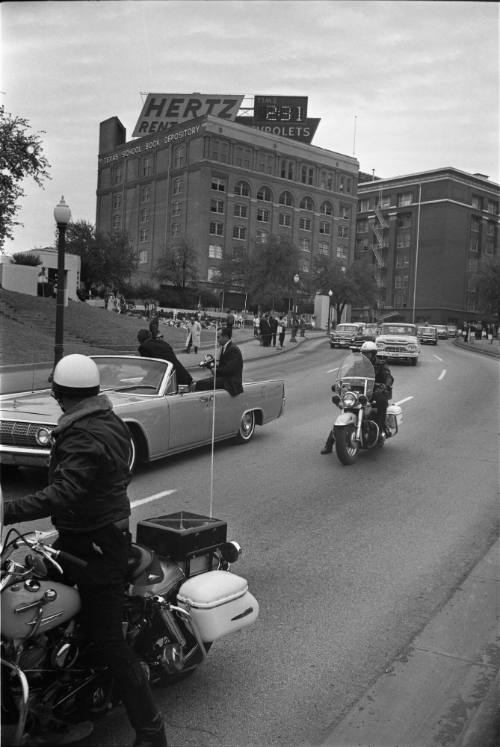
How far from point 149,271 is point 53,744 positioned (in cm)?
5656

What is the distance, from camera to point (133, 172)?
10.1m

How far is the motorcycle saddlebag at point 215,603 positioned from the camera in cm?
326

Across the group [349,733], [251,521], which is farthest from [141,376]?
[349,733]

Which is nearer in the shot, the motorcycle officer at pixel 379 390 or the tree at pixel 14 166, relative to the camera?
the motorcycle officer at pixel 379 390

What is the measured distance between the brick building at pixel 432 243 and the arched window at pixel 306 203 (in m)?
75.8

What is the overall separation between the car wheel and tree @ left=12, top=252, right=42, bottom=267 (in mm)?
31821

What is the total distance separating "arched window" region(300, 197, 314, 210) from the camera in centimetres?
1373

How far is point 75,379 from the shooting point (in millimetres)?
2910

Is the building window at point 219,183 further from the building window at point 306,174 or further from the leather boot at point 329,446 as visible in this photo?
the leather boot at point 329,446

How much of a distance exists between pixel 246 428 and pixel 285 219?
27.8ft

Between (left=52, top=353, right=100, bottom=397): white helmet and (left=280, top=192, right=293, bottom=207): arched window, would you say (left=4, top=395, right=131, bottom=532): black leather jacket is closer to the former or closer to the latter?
(left=52, top=353, right=100, bottom=397): white helmet

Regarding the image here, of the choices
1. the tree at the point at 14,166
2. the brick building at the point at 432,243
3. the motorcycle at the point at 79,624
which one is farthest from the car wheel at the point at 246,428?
the brick building at the point at 432,243

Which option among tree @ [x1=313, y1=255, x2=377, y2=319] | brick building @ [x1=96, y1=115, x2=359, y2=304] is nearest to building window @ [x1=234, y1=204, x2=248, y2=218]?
brick building @ [x1=96, y1=115, x2=359, y2=304]

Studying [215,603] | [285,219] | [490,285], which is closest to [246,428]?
[215,603]
